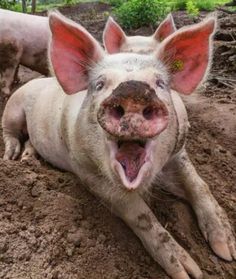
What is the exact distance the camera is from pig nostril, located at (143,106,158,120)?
229 centimetres

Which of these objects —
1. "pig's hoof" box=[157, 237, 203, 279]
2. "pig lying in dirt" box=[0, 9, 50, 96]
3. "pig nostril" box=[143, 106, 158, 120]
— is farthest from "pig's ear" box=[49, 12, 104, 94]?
"pig lying in dirt" box=[0, 9, 50, 96]

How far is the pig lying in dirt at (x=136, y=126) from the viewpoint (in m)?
2.31

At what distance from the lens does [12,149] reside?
177 inches

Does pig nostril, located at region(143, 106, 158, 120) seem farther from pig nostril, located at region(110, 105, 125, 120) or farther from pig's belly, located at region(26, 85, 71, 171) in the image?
pig's belly, located at region(26, 85, 71, 171)

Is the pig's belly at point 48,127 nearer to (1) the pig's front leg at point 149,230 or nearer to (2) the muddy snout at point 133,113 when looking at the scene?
(1) the pig's front leg at point 149,230

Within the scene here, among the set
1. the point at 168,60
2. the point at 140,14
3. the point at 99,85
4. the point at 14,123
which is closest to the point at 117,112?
the point at 99,85

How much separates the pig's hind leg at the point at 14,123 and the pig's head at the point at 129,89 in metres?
1.64

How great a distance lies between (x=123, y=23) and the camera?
11.7m

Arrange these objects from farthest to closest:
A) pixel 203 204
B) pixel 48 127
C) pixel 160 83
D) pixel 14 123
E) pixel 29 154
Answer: pixel 14 123
pixel 29 154
pixel 48 127
pixel 203 204
pixel 160 83

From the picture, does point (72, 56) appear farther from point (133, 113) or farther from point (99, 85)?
point (133, 113)

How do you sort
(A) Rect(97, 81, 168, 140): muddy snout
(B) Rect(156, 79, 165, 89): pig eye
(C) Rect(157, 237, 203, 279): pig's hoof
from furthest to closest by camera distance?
(C) Rect(157, 237, 203, 279): pig's hoof, (B) Rect(156, 79, 165, 89): pig eye, (A) Rect(97, 81, 168, 140): muddy snout

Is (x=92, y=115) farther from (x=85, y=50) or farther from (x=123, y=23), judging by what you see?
(x=123, y=23)

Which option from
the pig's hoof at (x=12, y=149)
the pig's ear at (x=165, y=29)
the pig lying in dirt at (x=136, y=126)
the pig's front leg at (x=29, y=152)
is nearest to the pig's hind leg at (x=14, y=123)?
the pig's hoof at (x=12, y=149)

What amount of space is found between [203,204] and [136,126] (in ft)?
4.12
